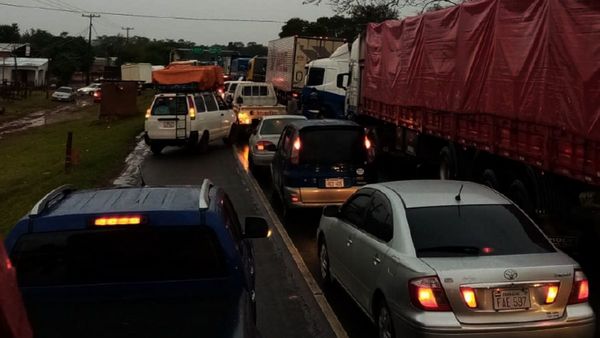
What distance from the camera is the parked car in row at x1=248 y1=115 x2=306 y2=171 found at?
1680 cm

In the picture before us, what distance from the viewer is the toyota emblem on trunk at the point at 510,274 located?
486cm

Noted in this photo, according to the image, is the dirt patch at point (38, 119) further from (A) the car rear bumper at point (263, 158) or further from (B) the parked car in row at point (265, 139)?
(A) the car rear bumper at point (263, 158)

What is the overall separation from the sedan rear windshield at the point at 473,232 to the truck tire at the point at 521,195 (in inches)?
133

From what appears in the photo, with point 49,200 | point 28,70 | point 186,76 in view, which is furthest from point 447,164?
point 28,70

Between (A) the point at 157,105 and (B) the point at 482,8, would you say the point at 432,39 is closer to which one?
(B) the point at 482,8

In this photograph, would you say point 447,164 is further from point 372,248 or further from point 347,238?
point 372,248

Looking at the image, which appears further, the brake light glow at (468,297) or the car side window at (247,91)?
the car side window at (247,91)

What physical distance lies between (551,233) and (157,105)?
15287 millimetres

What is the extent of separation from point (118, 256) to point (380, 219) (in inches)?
106

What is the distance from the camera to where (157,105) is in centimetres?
2122

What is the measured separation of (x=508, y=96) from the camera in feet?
32.2

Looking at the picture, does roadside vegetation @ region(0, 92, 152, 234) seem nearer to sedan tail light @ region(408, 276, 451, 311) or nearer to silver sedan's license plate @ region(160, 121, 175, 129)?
silver sedan's license plate @ region(160, 121, 175, 129)

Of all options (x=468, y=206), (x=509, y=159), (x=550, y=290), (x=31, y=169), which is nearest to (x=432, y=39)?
(x=509, y=159)

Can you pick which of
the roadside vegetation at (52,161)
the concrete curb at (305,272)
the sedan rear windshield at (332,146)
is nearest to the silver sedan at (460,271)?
the concrete curb at (305,272)
